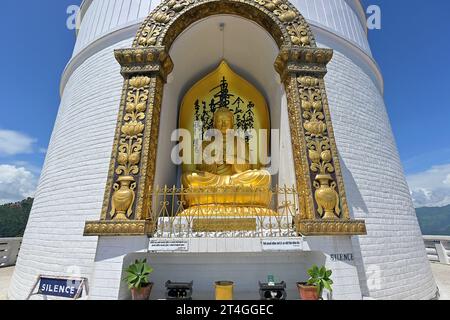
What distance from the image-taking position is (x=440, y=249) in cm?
911

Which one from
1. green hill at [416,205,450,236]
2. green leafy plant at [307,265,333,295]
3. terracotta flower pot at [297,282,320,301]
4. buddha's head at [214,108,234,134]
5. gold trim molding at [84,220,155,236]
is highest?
green hill at [416,205,450,236]

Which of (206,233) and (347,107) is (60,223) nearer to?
(206,233)

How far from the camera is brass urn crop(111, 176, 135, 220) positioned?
11.7 ft

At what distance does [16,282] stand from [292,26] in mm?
8239

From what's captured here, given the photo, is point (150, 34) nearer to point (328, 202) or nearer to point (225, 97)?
point (225, 97)

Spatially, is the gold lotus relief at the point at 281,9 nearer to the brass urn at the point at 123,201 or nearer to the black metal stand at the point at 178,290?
the brass urn at the point at 123,201

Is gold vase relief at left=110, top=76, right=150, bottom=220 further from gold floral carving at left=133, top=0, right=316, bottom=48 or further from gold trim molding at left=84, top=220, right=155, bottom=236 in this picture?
gold floral carving at left=133, top=0, right=316, bottom=48

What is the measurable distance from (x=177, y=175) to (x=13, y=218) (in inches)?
1074

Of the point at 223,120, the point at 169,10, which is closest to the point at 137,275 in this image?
the point at 223,120

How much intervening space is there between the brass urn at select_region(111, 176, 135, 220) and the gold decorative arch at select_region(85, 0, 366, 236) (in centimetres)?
1

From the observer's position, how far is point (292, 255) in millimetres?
4055

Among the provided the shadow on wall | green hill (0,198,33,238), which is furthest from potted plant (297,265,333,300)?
green hill (0,198,33,238)

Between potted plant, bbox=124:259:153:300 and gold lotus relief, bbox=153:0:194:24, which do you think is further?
gold lotus relief, bbox=153:0:194:24
